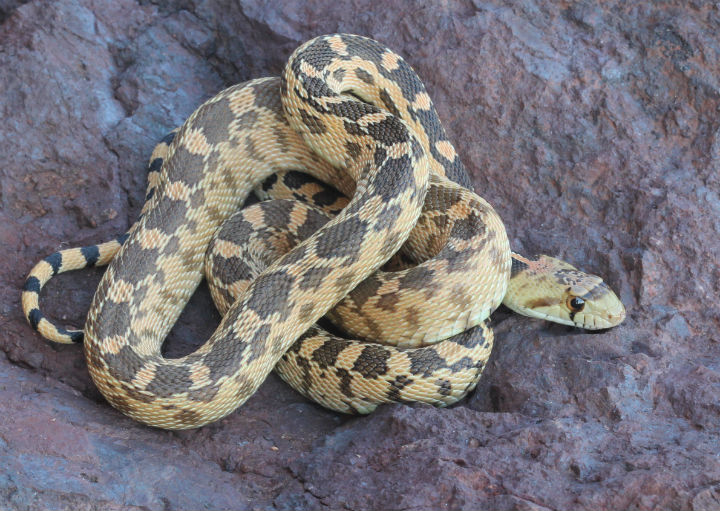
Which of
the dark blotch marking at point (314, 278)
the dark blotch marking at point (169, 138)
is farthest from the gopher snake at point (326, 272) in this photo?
the dark blotch marking at point (169, 138)

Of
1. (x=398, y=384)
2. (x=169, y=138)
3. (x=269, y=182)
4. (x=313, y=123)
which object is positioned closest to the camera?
(x=398, y=384)

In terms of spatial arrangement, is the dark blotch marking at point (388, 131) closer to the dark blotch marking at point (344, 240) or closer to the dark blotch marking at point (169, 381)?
the dark blotch marking at point (344, 240)

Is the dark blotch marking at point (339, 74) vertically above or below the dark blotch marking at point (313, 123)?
above

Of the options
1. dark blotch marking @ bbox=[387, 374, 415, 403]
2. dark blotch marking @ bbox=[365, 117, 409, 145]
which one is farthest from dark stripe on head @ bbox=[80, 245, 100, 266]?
dark blotch marking @ bbox=[387, 374, 415, 403]

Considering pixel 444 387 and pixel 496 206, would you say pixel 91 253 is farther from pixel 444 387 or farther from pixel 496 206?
pixel 496 206

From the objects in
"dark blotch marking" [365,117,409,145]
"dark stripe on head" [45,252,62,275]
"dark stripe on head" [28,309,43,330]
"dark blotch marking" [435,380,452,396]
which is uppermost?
"dark blotch marking" [365,117,409,145]

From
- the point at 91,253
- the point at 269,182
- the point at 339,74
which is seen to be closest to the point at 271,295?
the point at 91,253

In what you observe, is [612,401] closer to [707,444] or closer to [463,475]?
[707,444]

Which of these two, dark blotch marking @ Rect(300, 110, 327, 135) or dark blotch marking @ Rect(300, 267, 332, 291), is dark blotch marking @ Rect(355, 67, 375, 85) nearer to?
dark blotch marking @ Rect(300, 110, 327, 135)
